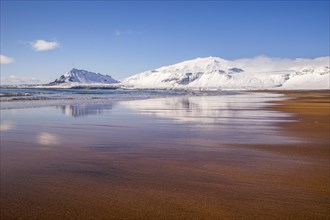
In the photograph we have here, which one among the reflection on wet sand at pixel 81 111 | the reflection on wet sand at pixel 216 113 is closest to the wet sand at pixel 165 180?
the reflection on wet sand at pixel 216 113

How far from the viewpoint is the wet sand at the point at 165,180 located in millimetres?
4766

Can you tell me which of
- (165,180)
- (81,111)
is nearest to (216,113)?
(81,111)

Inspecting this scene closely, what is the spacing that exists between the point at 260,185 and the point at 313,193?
31.6 inches

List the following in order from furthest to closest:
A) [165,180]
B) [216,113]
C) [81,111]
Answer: [81,111] < [216,113] < [165,180]

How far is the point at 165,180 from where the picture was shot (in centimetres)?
610

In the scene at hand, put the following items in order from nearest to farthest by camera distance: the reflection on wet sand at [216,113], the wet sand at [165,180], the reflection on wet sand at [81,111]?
1. the wet sand at [165,180]
2. the reflection on wet sand at [216,113]
3. the reflection on wet sand at [81,111]

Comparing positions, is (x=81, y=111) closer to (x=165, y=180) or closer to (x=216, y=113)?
(x=216, y=113)

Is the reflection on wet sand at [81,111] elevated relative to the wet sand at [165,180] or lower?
elevated

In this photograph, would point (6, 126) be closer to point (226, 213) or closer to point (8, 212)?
point (8, 212)

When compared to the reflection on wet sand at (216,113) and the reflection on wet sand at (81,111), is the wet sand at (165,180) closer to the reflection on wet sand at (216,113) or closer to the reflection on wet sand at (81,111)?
the reflection on wet sand at (216,113)

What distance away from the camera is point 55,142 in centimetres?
988

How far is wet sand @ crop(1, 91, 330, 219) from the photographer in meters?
4.77

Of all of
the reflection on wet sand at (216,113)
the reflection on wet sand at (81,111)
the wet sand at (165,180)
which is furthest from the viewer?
the reflection on wet sand at (81,111)

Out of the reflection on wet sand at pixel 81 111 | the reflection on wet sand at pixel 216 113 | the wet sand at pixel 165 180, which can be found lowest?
the wet sand at pixel 165 180
